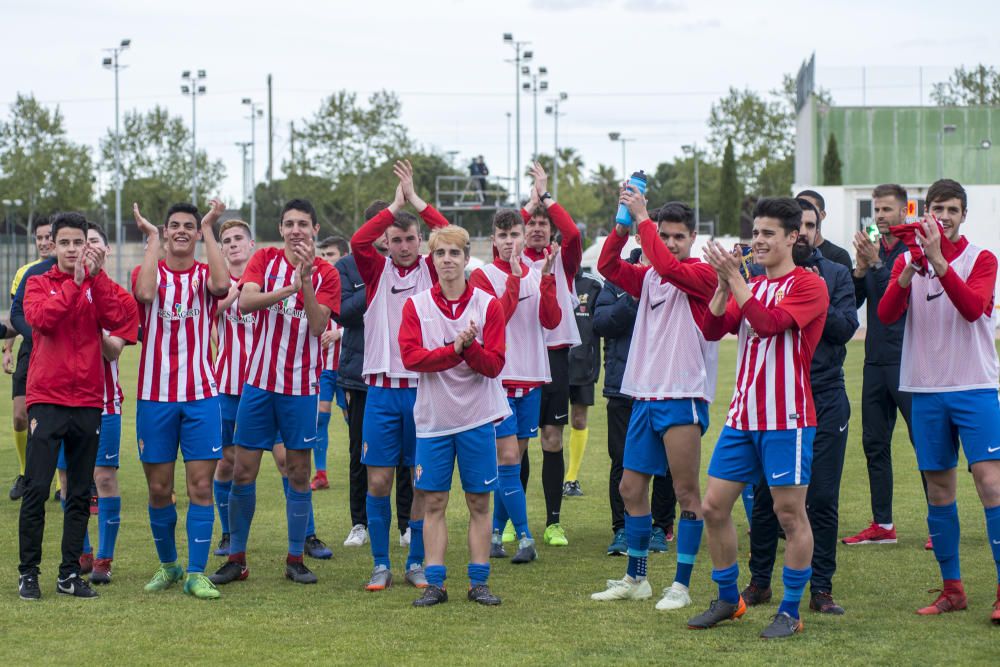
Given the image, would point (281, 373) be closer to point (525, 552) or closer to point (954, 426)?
point (525, 552)

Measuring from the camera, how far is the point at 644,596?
267 inches

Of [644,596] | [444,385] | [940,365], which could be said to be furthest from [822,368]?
[444,385]

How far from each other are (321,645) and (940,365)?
11.2 ft

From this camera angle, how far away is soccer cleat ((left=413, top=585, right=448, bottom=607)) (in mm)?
6605

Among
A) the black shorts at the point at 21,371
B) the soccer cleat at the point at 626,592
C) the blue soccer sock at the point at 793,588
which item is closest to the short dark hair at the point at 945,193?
the blue soccer sock at the point at 793,588

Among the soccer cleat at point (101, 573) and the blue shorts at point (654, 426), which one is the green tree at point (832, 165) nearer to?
the blue shorts at point (654, 426)

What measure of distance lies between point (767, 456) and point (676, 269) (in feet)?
3.84

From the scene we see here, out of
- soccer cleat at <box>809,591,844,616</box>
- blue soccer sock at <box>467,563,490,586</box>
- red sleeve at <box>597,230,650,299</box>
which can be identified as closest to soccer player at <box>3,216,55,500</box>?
blue soccer sock at <box>467,563,490,586</box>

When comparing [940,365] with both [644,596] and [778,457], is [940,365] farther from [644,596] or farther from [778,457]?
[644,596]

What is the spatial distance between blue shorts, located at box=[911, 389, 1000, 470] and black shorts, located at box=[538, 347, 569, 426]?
2.74m

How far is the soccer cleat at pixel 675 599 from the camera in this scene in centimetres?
651

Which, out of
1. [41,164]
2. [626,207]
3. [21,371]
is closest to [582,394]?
[626,207]

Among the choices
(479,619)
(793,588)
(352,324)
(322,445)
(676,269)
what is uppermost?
(676,269)

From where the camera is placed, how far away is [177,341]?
6922 mm
